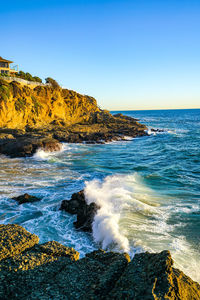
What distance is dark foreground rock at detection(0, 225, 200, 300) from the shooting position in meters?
3.82

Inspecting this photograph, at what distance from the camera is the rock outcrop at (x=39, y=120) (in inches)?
1058

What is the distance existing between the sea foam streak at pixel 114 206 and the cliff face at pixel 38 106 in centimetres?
2548

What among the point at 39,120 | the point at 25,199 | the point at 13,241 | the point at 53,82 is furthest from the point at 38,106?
the point at 13,241

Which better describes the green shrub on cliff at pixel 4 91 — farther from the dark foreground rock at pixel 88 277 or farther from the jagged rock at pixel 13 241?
the dark foreground rock at pixel 88 277

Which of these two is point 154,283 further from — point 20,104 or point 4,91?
point 20,104

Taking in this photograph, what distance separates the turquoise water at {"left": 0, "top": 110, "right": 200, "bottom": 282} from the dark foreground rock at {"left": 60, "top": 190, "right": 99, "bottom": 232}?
30 centimetres

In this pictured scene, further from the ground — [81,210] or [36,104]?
[36,104]

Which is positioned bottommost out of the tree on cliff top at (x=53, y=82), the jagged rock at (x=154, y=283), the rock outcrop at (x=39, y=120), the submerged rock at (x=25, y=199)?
the submerged rock at (x=25, y=199)

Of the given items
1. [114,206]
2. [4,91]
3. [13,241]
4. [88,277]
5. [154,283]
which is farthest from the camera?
[4,91]

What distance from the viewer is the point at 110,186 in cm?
1494

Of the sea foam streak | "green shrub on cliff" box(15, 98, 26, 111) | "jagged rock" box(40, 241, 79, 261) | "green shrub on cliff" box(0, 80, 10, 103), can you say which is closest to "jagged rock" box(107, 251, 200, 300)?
"jagged rock" box(40, 241, 79, 261)

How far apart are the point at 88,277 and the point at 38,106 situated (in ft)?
138

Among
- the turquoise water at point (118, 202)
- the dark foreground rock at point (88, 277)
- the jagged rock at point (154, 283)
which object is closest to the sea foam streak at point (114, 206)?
the turquoise water at point (118, 202)

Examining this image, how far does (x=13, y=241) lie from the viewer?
569 centimetres
